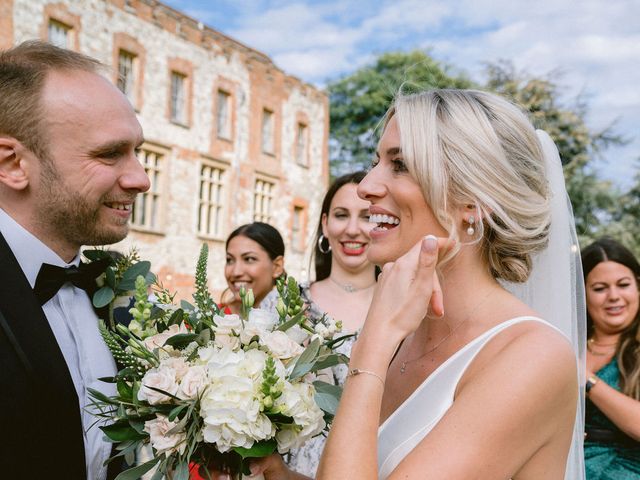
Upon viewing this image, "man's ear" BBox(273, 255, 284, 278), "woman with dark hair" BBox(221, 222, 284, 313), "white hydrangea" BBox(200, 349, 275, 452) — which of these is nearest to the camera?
"white hydrangea" BBox(200, 349, 275, 452)

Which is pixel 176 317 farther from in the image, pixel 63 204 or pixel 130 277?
pixel 63 204

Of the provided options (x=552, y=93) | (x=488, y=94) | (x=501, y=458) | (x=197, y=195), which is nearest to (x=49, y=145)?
(x=488, y=94)

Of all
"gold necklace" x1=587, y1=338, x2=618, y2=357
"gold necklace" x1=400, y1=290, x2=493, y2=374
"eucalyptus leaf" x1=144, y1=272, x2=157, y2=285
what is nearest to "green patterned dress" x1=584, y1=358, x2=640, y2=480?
"gold necklace" x1=587, y1=338, x2=618, y2=357

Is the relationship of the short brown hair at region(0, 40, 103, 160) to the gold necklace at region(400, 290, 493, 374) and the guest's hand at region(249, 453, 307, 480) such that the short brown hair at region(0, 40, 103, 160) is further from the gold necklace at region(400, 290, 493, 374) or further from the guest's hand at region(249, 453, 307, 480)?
the gold necklace at region(400, 290, 493, 374)

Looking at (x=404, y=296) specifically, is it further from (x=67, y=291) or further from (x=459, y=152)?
(x=67, y=291)

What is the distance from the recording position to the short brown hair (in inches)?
98.3

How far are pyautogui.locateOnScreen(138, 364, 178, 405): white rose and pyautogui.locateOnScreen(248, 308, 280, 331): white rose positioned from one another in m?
0.33

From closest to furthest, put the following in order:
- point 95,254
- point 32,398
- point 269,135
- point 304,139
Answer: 1. point 32,398
2. point 95,254
3. point 269,135
4. point 304,139

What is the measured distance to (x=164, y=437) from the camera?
2049 mm

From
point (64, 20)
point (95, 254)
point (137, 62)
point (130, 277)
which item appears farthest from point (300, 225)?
point (130, 277)

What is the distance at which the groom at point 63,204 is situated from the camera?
7.35 ft

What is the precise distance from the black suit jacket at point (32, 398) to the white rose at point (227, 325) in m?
0.53

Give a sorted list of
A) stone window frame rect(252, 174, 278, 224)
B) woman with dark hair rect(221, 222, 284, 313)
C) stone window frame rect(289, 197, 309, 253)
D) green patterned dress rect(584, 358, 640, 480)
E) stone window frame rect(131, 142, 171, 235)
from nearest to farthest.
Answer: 1. green patterned dress rect(584, 358, 640, 480)
2. woman with dark hair rect(221, 222, 284, 313)
3. stone window frame rect(131, 142, 171, 235)
4. stone window frame rect(252, 174, 278, 224)
5. stone window frame rect(289, 197, 309, 253)

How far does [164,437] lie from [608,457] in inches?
145
